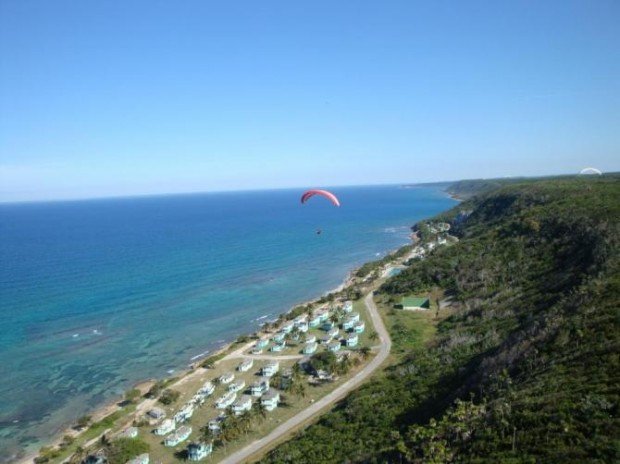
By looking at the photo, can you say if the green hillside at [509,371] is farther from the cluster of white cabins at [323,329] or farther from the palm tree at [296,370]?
the palm tree at [296,370]

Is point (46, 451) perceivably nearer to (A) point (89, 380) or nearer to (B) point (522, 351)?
(A) point (89, 380)

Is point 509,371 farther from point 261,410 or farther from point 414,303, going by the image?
point 414,303

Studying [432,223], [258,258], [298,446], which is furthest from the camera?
[432,223]

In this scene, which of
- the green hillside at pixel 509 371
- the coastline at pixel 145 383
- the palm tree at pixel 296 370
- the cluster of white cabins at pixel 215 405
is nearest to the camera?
the green hillside at pixel 509 371

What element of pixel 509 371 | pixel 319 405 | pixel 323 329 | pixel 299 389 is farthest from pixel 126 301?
pixel 509 371

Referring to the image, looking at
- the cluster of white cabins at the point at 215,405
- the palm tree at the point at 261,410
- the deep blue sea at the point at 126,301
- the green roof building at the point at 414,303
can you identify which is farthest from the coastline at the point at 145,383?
the green roof building at the point at 414,303

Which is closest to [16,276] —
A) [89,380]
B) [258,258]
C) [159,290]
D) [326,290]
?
[159,290]

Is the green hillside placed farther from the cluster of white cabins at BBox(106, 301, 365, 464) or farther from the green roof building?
the cluster of white cabins at BBox(106, 301, 365, 464)
